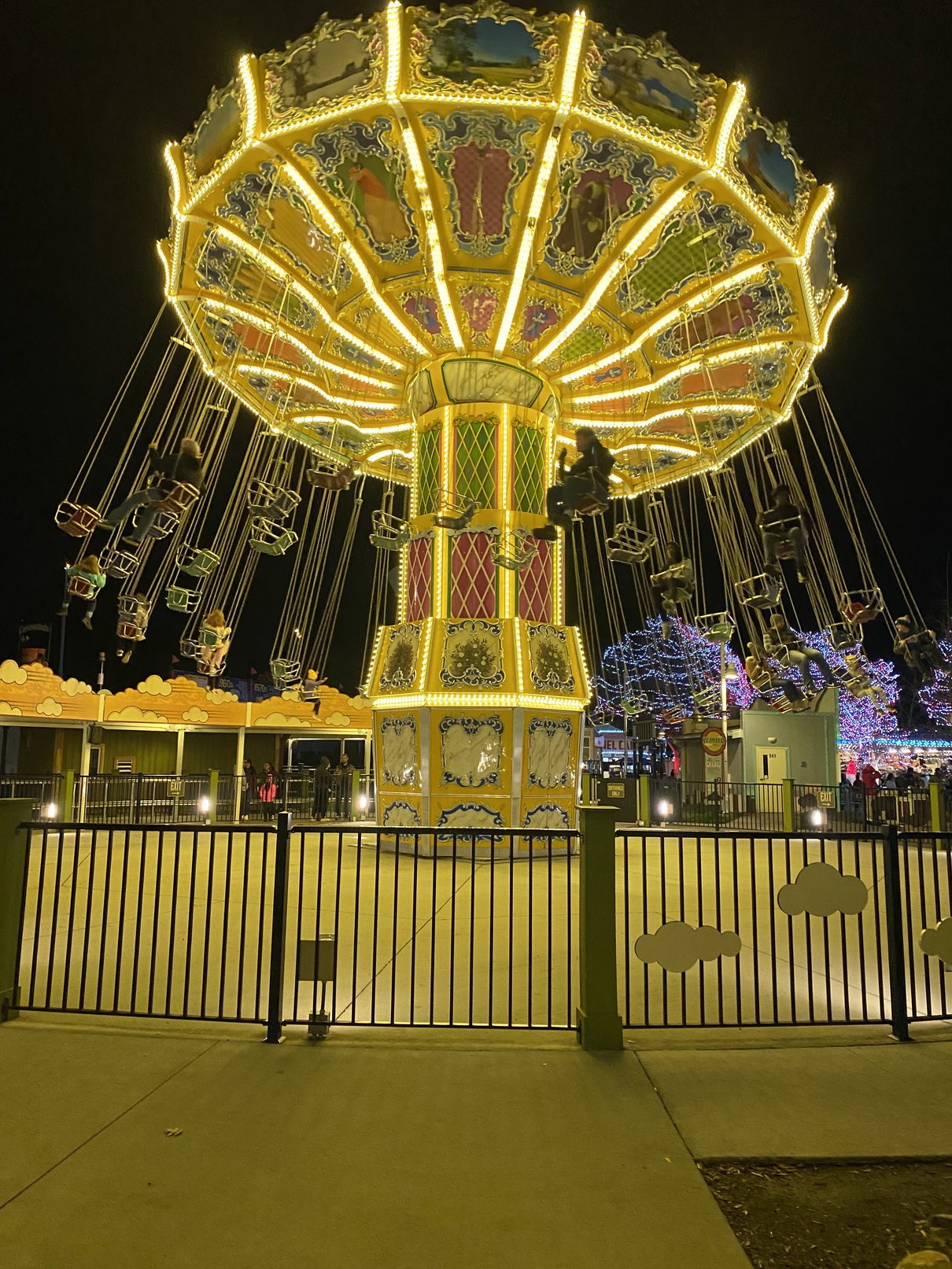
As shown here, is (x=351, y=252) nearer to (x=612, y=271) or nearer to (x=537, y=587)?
(x=612, y=271)

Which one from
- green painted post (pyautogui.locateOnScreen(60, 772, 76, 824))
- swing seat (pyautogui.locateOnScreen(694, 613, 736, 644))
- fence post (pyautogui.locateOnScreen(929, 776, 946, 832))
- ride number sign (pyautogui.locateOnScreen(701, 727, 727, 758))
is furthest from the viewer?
ride number sign (pyautogui.locateOnScreen(701, 727, 727, 758))

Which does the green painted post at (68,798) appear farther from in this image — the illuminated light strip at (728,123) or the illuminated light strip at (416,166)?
the illuminated light strip at (728,123)

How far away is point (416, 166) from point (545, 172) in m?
1.77

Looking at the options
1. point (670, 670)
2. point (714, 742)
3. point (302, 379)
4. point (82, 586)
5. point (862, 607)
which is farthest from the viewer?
point (670, 670)

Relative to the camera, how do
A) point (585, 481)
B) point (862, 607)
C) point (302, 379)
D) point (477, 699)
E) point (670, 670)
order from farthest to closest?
point (670, 670)
point (302, 379)
point (477, 699)
point (862, 607)
point (585, 481)

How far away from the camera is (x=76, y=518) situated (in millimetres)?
10383

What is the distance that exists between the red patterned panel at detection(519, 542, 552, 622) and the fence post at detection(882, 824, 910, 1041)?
30.6 feet

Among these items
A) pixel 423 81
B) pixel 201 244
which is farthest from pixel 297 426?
pixel 423 81

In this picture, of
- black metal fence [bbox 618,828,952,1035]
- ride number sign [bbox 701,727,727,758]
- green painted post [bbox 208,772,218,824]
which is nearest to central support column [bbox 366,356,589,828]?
black metal fence [bbox 618,828,952,1035]

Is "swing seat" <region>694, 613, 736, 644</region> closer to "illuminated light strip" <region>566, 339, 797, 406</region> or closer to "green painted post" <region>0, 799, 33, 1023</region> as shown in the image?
"illuminated light strip" <region>566, 339, 797, 406</region>

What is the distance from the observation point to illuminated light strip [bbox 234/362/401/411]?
1555cm

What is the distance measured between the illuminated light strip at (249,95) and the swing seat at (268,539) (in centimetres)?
512

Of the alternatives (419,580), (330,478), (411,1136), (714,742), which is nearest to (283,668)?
A: (419,580)

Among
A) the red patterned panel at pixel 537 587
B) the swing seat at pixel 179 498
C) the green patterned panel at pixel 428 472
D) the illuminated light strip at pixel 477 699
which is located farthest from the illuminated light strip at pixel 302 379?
the illuminated light strip at pixel 477 699
